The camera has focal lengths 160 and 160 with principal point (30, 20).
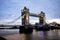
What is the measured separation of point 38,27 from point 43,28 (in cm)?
397

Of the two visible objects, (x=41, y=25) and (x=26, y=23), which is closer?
(x=26, y=23)

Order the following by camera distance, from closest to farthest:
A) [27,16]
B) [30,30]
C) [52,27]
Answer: [30,30], [27,16], [52,27]

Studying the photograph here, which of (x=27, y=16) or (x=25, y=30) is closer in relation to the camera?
(x=25, y=30)

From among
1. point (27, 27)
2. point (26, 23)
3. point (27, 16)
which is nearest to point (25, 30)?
point (27, 27)

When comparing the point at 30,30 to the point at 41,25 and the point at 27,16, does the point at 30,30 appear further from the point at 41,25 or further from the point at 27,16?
the point at 41,25

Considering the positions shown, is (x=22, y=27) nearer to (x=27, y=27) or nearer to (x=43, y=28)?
(x=27, y=27)

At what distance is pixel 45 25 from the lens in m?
111

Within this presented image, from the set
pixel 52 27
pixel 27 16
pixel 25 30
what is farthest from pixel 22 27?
pixel 52 27

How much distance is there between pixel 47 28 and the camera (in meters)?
112

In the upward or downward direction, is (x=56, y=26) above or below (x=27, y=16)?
below

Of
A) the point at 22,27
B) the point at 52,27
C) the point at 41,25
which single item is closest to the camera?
the point at 22,27

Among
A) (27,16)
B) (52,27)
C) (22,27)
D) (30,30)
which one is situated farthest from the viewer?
(52,27)

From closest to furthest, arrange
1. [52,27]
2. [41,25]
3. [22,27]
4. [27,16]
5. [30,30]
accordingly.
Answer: [22,27] < [30,30] < [27,16] < [41,25] < [52,27]

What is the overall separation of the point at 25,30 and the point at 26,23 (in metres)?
7.87
